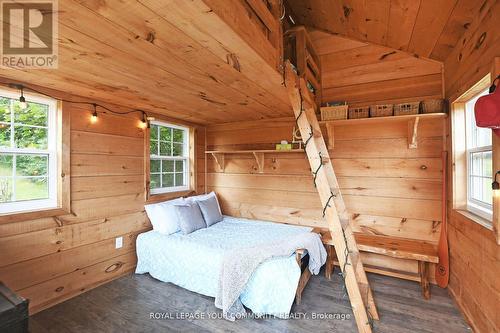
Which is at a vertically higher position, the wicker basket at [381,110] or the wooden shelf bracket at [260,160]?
the wicker basket at [381,110]

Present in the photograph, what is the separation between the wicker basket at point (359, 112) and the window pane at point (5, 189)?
10.7 ft

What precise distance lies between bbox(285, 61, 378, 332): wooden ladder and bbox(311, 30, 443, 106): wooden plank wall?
116 cm

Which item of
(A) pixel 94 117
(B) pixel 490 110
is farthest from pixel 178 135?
(B) pixel 490 110

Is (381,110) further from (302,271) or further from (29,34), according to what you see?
(29,34)

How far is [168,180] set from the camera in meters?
3.55

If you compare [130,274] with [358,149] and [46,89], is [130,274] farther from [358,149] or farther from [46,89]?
[358,149]

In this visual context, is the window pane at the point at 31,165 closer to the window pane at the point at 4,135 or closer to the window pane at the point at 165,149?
the window pane at the point at 4,135

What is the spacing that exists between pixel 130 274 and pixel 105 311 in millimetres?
716

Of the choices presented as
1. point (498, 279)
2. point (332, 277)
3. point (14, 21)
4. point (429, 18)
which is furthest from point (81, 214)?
point (429, 18)

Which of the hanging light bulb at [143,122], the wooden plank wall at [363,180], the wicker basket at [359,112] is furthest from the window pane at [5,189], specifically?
the wicker basket at [359,112]

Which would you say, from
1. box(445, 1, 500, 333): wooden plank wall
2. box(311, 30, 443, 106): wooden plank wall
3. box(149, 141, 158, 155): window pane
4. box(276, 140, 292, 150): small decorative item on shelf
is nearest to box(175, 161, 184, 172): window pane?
box(149, 141, 158, 155): window pane

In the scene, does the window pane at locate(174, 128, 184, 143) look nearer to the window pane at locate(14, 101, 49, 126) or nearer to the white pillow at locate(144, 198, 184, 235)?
the white pillow at locate(144, 198, 184, 235)

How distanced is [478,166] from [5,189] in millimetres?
3937

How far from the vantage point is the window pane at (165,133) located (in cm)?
347
